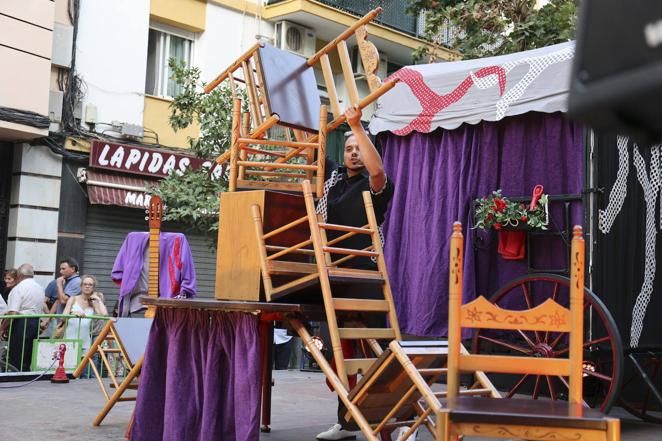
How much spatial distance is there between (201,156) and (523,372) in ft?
27.9

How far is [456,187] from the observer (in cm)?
731

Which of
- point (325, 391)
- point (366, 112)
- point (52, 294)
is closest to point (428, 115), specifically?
point (325, 391)

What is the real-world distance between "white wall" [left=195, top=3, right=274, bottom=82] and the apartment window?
355 millimetres

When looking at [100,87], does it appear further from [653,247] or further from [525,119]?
[653,247]

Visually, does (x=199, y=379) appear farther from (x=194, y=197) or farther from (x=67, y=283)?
(x=67, y=283)

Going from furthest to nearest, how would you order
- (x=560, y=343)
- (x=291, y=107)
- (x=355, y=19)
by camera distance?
(x=355, y=19) → (x=560, y=343) → (x=291, y=107)

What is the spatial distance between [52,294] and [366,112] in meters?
8.01

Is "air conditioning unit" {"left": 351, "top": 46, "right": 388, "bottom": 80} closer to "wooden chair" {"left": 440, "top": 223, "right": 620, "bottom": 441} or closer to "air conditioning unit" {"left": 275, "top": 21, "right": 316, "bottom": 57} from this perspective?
"air conditioning unit" {"left": 275, "top": 21, "right": 316, "bottom": 57}

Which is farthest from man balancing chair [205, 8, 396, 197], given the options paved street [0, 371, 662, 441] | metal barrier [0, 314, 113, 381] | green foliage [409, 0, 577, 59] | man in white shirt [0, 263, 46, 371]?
green foliage [409, 0, 577, 59]

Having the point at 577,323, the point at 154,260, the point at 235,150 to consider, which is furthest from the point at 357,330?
the point at 154,260

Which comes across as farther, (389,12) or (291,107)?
Result: (389,12)

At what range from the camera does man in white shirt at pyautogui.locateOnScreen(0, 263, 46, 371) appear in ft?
31.7

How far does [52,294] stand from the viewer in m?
11.2

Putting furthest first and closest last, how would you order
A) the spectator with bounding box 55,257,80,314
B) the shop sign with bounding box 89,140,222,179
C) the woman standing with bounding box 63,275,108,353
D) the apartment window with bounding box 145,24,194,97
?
the apartment window with bounding box 145,24,194,97, the shop sign with bounding box 89,140,222,179, the spectator with bounding box 55,257,80,314, the woman standing with bounding box 63,275,108,353
